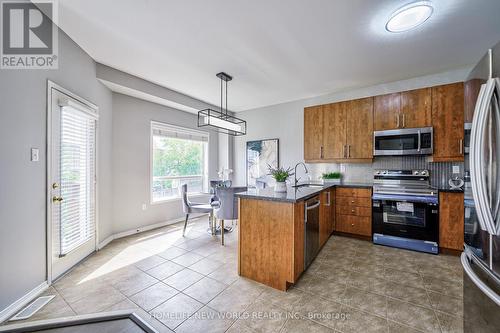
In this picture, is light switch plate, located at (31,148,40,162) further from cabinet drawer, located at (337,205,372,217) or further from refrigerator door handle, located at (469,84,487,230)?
cabinet drawer, located at (337,205,372,217)

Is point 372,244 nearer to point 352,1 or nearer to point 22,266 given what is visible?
point 352,1

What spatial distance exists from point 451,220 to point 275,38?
3.34m

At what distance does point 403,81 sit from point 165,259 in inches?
184

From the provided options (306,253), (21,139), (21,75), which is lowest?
(306,253)

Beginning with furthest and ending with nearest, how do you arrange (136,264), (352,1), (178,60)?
(178,60), (136,264), (352,1)

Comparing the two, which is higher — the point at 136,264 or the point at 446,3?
the point at 446,3

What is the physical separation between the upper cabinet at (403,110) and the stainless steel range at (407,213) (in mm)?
794

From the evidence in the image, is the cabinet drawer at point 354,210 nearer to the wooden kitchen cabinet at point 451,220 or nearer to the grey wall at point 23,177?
the wooden kitchen cabinet at point 451,220

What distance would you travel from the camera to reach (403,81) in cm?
347

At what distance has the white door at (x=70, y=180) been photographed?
7.08 ft

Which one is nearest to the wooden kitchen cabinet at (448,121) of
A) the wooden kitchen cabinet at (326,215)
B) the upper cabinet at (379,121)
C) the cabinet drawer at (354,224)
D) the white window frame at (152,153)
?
the upper cabinet at (379,121)

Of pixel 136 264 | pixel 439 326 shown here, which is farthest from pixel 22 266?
pixel 439 326

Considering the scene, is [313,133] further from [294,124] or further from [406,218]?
[406,218]

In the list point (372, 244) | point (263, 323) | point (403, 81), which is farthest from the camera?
point (403, 81)
